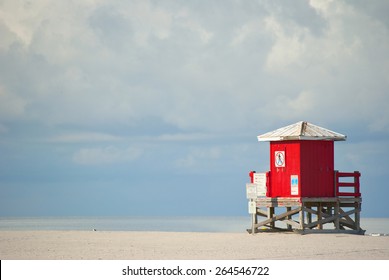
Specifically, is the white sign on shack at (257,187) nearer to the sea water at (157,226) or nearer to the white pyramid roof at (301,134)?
the white pyramid roof at (301,134)

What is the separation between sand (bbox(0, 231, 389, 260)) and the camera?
25.6 meters

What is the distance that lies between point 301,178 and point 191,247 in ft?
23.1

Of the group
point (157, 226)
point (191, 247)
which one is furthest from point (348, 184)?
point (157, 226)

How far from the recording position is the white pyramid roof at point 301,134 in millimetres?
34188

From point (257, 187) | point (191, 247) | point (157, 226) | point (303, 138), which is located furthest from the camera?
point (157, 226)

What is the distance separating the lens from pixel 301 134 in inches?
1344

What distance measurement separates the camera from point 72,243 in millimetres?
30297

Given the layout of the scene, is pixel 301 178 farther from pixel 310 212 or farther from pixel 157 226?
pixel 157 226

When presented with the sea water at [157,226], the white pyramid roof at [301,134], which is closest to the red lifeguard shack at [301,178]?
the white pyramid roof at [301,134]

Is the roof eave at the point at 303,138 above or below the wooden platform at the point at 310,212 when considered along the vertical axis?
above

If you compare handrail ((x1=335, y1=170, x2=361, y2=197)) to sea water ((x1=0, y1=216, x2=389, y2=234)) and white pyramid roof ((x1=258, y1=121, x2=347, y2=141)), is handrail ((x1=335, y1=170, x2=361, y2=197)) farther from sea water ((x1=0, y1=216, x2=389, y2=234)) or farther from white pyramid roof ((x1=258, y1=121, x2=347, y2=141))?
sea water ((x1=0, y1=216, x2=389, y2=234))

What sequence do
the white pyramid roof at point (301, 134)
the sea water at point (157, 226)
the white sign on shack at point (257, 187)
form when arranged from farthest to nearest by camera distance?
the sea water at point (157, 226) → the white sign on shack at point (257, 187) → the white pyramid roof at point (301, 134)

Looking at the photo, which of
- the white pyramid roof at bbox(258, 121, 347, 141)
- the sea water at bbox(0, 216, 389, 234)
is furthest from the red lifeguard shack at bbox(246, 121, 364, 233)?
the sea water at bbox(0, 216, 389, 234)
